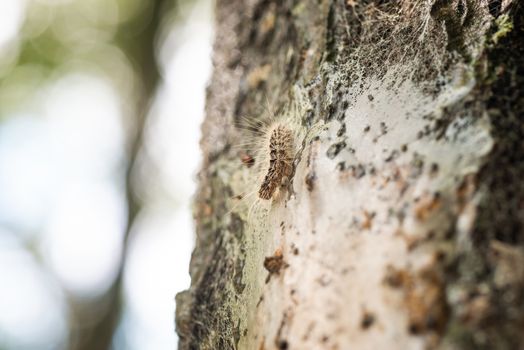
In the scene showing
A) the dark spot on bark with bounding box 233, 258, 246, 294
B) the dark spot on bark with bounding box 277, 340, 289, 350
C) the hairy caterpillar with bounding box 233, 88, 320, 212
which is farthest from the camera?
the dark spot on bark with bounding box 233, 258, 246, 294

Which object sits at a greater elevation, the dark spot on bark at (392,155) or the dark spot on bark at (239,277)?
the dark spot on bark at (392,155)

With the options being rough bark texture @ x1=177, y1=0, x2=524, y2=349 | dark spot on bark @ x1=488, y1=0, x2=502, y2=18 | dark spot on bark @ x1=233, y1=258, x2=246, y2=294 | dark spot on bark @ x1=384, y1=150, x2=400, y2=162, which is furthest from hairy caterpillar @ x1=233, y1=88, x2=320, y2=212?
dark spot on bark @ x1=488, y1=0, x2=502, y2=18

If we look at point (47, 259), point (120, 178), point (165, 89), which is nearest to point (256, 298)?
point (165, 89)

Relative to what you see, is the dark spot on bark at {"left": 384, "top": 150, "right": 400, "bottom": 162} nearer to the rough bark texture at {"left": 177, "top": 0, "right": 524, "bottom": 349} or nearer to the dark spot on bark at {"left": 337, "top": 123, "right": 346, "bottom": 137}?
the rough bark texture at {"left": 177, "top": 0, "right": 524, "bottom": 349}

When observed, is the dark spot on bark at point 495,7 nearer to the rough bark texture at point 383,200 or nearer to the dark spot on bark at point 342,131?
the rough bark texture at point 383,200

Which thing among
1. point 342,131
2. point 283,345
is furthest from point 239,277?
point 342,131

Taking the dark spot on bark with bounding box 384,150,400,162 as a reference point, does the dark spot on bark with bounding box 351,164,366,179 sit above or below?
below

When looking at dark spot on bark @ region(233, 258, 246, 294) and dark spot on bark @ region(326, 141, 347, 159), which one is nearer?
dark spot on bark @ region(326, 141, 347, 159)

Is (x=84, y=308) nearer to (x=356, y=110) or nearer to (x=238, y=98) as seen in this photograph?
(x=238, y=98)

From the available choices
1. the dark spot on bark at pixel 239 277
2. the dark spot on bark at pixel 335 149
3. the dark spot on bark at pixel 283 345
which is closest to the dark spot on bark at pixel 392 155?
the dark spot on bark at pixel 335 149

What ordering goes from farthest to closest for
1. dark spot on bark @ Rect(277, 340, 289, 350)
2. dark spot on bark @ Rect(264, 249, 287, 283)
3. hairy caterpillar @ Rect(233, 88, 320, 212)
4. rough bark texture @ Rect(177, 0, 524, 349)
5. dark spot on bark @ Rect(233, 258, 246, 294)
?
dark spot on bark @ Rect(233, 258, 246, 294) < hairy caterpillar @ Rect(233, 88, 320, 212) < dark spot on bark @ Rect(264, 249, 287, 283) < dark spot on bark @ Rect(277, 340, 289, 350) < rough bark texture @ Rect(177, 0, 524, 349)
